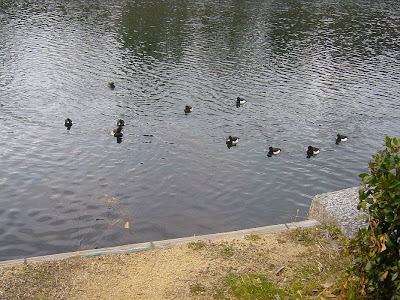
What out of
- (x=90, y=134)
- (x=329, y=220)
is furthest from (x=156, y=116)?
(x=329, y=220)

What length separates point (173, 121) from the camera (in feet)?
78.2

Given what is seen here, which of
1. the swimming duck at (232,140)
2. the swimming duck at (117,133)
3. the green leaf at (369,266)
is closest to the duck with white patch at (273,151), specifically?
the swimming duck at (232,140)

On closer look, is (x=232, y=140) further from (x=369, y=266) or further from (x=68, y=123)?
(x=369, y=266)

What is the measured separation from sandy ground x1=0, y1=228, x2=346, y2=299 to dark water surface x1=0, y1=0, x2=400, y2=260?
3417mm

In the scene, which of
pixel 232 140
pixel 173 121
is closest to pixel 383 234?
pixel 232 140

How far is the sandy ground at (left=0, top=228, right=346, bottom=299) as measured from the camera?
8586mm

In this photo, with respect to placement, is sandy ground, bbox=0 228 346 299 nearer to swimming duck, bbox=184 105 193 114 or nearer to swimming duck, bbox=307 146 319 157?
swimming duck, bbox=307 146 319 157

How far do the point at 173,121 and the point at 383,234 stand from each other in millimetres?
17698

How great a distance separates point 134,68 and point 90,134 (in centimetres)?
1122

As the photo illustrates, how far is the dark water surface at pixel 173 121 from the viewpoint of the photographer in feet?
53.4

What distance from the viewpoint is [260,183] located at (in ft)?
61.2

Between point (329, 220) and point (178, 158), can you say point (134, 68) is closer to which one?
point (178, 158)

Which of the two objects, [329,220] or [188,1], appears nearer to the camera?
[329,220]

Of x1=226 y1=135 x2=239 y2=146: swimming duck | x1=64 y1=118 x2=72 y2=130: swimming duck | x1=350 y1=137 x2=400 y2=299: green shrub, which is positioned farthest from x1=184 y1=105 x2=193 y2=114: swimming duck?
x1=350 y1=137 x2=400 y2=299: green shrub
